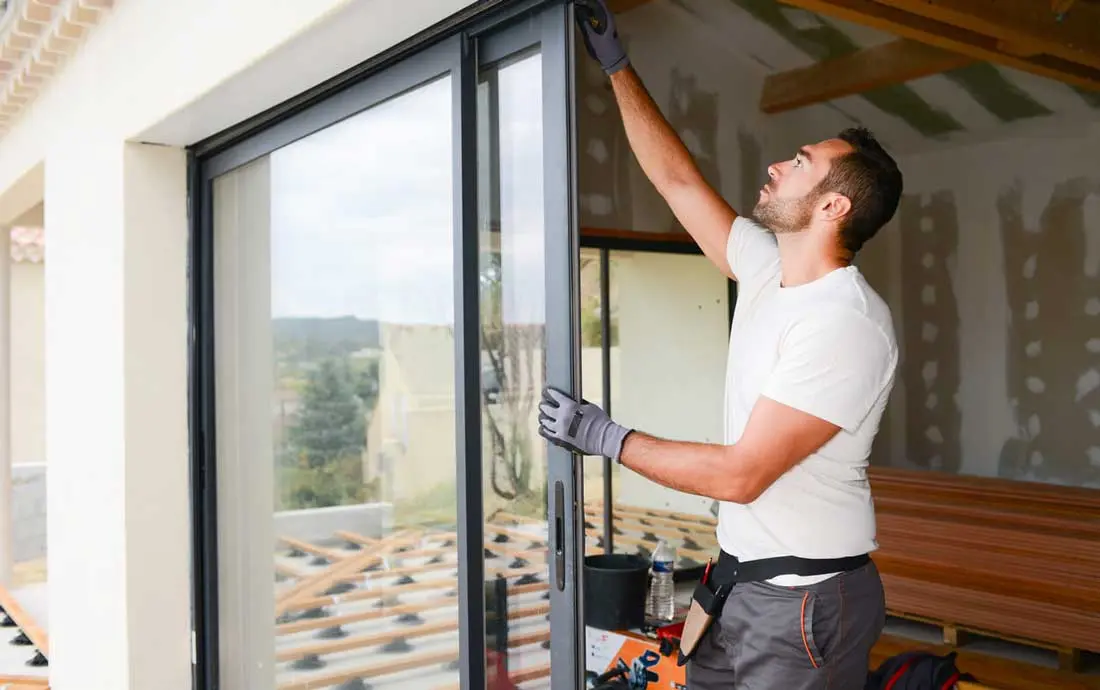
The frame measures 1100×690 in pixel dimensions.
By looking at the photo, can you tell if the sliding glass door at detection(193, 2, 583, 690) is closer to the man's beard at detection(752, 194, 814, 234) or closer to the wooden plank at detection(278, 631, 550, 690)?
the wooden plank at detection(278, 631, 550, 690)

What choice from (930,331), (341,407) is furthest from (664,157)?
(930,331)

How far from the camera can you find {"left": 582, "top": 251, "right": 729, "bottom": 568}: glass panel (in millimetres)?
6281

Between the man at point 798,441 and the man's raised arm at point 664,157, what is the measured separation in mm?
32

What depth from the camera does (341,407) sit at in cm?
277

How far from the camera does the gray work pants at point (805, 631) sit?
6.07ft

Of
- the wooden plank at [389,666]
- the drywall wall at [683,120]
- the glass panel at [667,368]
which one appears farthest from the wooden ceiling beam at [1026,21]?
the wooden plank at [389,666]

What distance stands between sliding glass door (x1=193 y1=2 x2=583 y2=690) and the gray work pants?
0.35 metres

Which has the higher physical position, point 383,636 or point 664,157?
point 664,157

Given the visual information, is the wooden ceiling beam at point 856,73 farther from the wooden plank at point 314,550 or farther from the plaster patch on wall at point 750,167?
the wooden plank at point 314,550

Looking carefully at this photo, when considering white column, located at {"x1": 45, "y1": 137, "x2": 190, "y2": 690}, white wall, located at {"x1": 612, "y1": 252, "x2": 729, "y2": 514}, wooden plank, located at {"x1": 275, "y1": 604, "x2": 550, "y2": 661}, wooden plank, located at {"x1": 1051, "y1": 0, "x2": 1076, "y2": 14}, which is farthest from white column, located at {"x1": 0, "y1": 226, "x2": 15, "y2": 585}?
wooden plank, located at {"x1": 1051, "y1": 0, "x2": 1076, "y2": 14}

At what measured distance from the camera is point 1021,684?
421 centimetres

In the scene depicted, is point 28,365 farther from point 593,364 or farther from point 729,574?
point 729,574

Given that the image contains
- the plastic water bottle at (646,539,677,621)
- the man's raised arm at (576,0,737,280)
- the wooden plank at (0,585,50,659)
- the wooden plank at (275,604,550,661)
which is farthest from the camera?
the wooden plank at (0,585,50,659)

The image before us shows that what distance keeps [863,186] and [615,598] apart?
295cm
